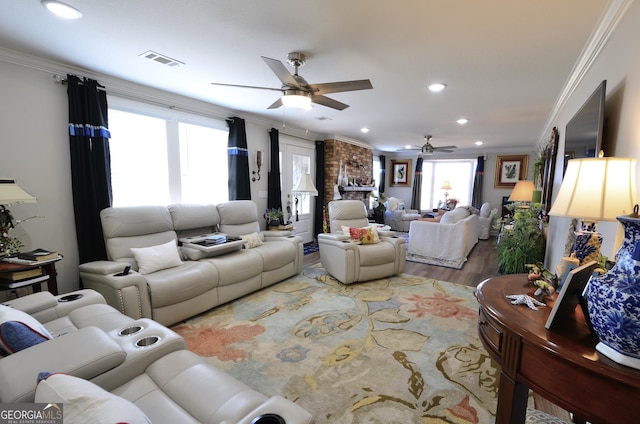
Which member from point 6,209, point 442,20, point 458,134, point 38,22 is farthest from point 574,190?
point 458,134

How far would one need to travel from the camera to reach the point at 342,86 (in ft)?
7.25

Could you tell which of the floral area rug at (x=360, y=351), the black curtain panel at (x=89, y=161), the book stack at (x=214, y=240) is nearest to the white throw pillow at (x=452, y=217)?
the floral area rug at (x=360, y=351)

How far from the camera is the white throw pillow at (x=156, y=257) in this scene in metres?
2.77

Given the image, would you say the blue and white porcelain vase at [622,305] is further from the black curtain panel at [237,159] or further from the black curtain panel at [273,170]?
the black curtain panel at [273,170]

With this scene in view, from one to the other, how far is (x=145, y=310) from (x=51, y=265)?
0.84m

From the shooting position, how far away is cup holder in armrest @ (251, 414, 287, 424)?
0.89 meters

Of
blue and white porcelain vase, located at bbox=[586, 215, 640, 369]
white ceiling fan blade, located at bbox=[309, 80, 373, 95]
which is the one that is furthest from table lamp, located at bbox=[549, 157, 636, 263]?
white ceiling fan blade, located at bbox=[309, 80, 373, 95]

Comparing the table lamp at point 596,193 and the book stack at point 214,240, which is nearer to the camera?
the table lamp at point 596,193

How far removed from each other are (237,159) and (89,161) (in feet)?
6.19

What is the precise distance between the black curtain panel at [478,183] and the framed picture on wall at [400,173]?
203 cm

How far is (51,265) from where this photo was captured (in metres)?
2.35

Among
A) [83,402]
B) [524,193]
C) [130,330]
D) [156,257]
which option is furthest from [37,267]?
[524,193]

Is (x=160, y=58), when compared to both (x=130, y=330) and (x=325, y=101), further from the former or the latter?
(x=130, y=330)

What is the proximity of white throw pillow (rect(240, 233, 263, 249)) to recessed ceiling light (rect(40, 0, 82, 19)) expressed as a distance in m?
2.58
